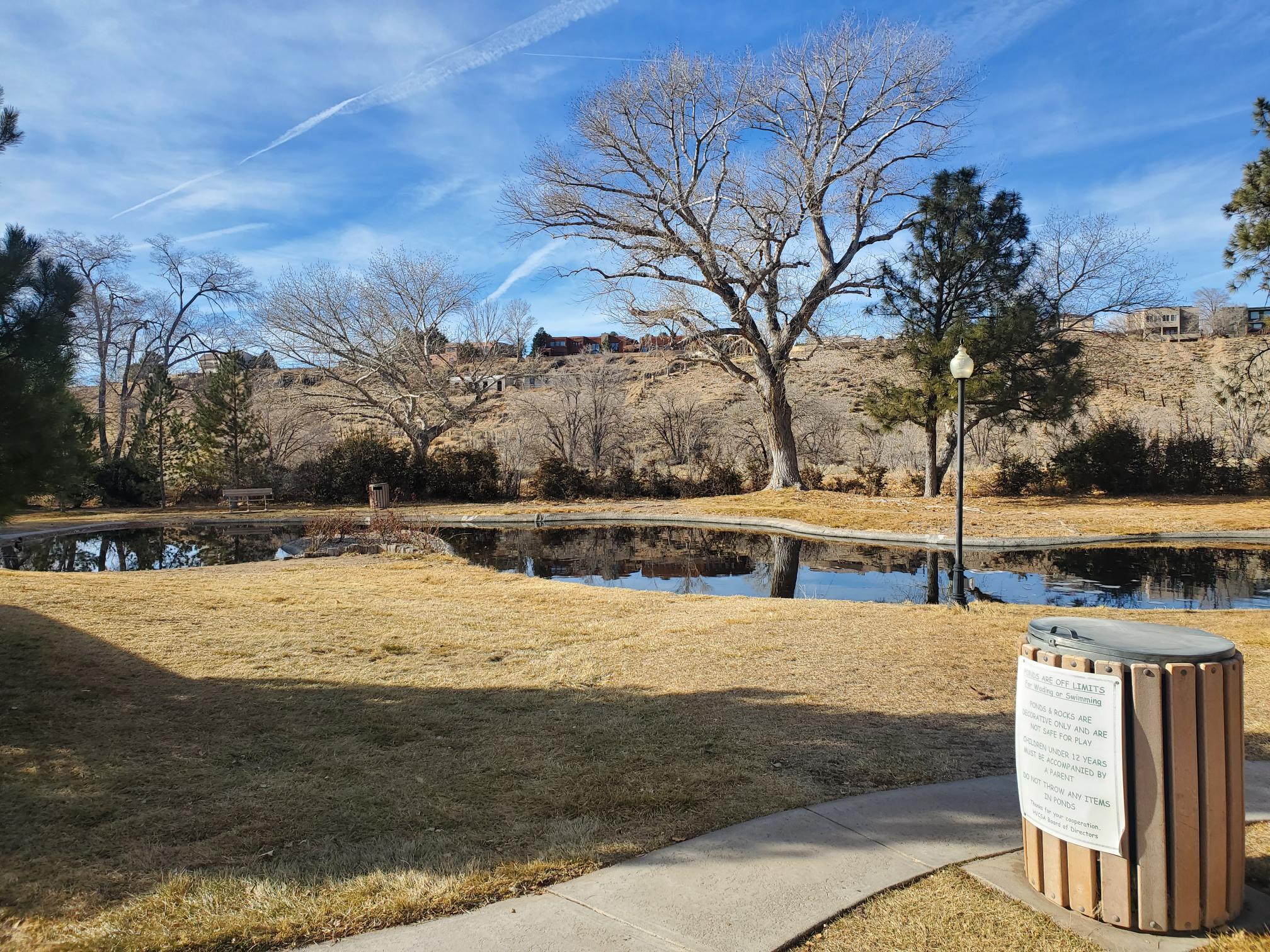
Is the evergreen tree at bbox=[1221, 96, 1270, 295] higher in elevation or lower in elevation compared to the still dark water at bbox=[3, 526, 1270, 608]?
higher

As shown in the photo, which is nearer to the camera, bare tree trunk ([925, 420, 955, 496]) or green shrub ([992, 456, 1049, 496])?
bare tree trunk ([925, 420, 955, 496])

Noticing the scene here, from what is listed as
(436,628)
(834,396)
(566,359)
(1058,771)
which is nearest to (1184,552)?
(436,628)

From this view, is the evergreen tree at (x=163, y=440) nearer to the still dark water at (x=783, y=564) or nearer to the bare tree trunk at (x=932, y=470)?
the still dark water at (x=783, y=564)

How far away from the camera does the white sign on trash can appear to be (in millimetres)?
2590

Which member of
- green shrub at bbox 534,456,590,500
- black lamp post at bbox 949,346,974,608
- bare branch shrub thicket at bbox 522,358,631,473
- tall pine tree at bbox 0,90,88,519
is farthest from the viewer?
bare branch shrub thicket at bbox 522,358,631,473

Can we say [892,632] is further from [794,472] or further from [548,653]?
[794,472]

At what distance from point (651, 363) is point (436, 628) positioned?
41966 millimetres

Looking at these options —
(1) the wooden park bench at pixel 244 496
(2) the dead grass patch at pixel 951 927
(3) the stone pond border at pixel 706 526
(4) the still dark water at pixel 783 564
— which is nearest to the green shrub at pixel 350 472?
(1) the wooden park bench at pixel 244 496

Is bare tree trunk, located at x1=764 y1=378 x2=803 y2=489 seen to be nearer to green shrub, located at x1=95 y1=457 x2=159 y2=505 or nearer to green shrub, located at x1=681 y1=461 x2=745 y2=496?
green shrub, located at x1=681 y1=461 x2=745 y2=496

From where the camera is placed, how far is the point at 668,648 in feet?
22.4

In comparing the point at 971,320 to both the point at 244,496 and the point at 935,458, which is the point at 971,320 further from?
the point at 244,496

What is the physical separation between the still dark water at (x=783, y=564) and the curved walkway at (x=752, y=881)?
23.3ft

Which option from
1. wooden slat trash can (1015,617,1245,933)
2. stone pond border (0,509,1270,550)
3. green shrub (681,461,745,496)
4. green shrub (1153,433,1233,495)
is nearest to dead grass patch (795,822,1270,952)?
wooden slat trash can (1015,617,1245,933)

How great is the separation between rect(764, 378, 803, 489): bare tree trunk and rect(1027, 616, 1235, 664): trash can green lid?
65.6 feet
